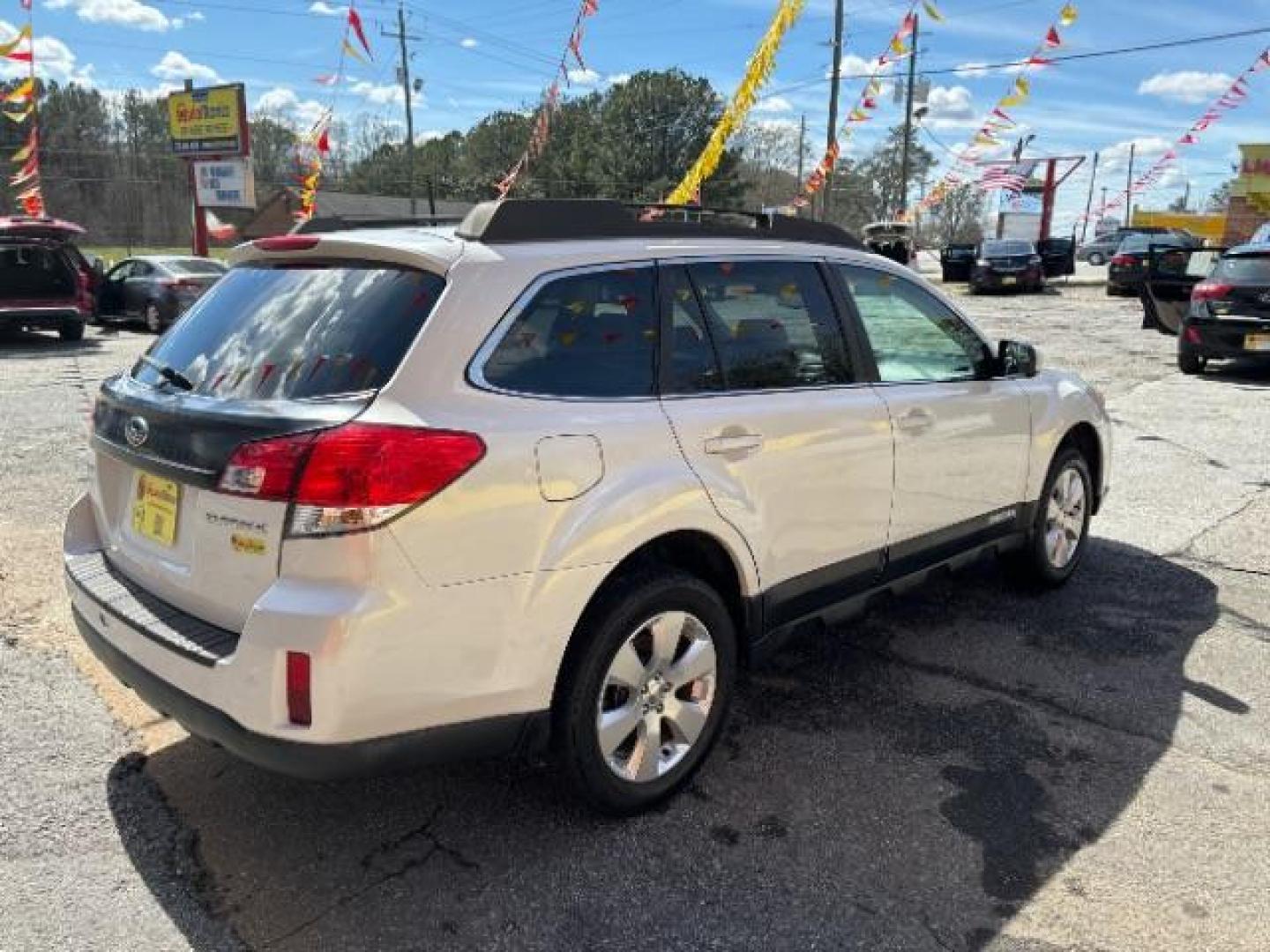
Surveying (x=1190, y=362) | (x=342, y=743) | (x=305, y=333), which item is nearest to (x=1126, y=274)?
(x=1190, y=362)

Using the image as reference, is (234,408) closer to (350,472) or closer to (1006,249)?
(350,472)

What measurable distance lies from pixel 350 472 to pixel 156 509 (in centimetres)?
78

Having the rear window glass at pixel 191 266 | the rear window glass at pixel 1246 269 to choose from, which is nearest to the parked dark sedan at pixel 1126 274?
the rear window glass at pixel 1246 269

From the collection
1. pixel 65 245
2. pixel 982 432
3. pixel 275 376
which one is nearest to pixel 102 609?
pixel 275 376

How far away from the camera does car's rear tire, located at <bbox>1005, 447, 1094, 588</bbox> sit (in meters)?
4.88

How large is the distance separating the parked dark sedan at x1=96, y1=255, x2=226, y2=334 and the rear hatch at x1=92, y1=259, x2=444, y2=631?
15.1 m

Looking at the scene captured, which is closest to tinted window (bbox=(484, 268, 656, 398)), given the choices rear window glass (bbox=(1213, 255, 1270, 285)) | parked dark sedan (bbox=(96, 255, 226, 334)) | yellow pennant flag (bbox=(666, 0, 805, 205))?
A: yellow pennant flag (bbox=(666, 0, 805, 205))

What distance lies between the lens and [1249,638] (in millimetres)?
4547

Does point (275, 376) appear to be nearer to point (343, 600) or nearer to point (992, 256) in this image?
point (343, 600)

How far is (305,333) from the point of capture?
2775 mm

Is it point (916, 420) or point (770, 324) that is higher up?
point (770, 324)

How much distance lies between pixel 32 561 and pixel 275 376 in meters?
3.37

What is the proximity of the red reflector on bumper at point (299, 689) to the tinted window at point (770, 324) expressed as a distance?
61.2 inches

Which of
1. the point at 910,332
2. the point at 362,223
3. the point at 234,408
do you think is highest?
the point at 362,223
